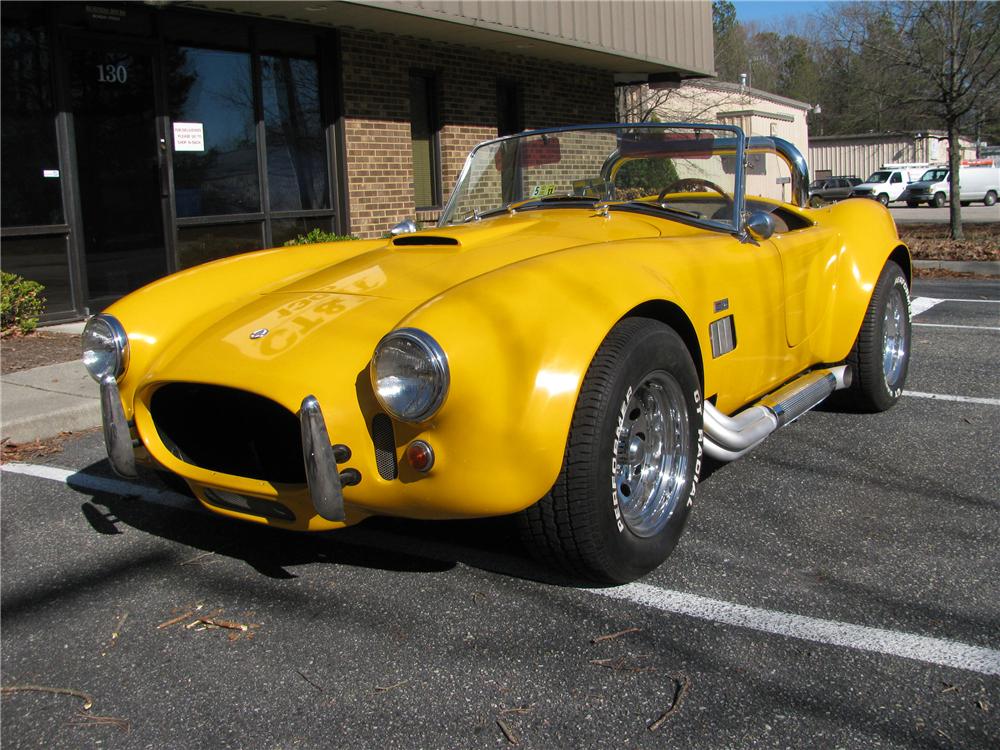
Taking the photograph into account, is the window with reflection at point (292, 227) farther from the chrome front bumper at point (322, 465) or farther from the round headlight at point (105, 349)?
the chrome front bumper at point (322, 465)

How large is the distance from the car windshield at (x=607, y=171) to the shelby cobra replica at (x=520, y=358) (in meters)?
0.01

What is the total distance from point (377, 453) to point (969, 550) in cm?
202

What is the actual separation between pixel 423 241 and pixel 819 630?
6.77ft

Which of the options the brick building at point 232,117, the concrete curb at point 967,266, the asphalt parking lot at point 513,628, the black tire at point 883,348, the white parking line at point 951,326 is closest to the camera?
the asphalt parking lot at point 513,628

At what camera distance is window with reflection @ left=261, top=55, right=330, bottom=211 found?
32.0 feet

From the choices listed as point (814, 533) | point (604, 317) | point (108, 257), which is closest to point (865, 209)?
point (814, 533)

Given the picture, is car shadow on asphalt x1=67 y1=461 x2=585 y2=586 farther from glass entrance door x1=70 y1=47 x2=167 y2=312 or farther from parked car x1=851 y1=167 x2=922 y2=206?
parked car x1=851 y1=167 x2=922 y2=206

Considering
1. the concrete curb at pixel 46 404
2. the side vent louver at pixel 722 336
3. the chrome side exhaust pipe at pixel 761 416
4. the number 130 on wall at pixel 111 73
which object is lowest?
the concrete curb at pixel 46 404

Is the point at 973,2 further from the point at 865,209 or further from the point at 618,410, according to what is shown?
the point at 618,410

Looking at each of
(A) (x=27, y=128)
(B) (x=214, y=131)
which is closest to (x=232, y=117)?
(B) (x=214, y=131)

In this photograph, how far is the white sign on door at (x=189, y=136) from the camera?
8.86 m

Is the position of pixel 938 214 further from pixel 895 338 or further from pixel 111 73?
pixel 895 338

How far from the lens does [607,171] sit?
4.31 meters

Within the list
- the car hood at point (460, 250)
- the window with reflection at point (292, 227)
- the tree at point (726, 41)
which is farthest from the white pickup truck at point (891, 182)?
the car hood at point (460, 250)
